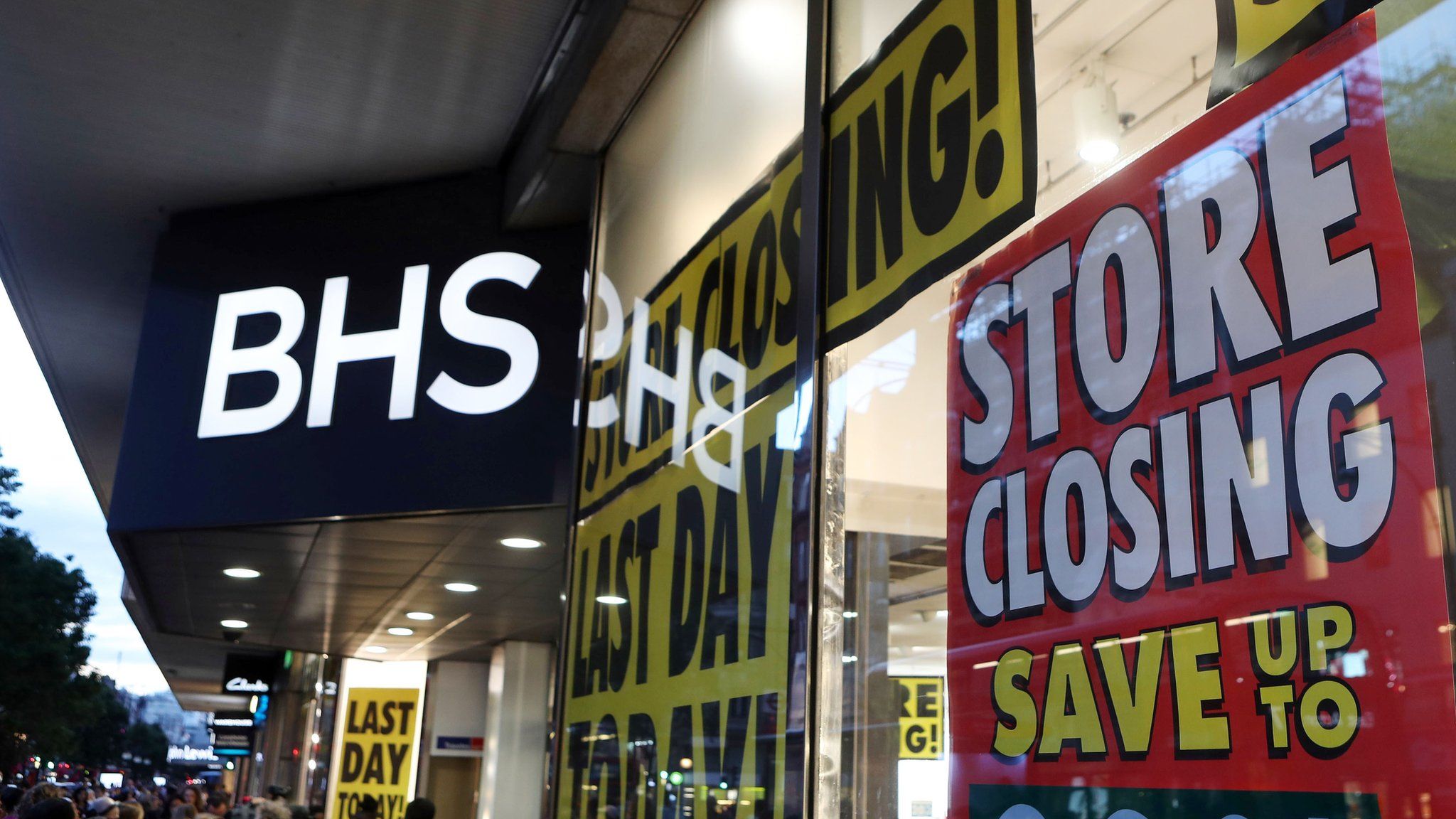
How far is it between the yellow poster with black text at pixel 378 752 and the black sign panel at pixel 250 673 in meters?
4.65

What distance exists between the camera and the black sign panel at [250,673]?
17188 millimetres

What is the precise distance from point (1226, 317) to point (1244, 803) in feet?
2.00

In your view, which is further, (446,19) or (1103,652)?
(446,19)

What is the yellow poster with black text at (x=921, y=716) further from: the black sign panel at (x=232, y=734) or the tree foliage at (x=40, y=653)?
the tree foliage at (x=40, y=653)

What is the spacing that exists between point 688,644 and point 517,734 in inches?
295

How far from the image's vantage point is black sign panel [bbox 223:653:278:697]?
17188mm

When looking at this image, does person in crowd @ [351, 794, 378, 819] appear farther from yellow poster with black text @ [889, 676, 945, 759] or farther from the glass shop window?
yellow poster with black text @ [889, 676, 945, 759]

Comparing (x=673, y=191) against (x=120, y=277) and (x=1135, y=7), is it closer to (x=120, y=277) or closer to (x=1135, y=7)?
(x=1135, y=7)

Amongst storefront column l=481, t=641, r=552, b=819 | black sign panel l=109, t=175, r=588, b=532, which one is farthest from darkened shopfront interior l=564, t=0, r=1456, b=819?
storefront column l=481, t=641, r=552, b=819

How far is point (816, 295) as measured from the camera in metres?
2.96

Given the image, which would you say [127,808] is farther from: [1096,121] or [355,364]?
[1096,121]

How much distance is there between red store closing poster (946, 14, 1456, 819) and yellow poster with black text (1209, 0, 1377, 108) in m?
0.03

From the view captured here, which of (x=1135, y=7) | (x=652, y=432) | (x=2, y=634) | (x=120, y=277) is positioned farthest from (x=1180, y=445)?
(x=2, y=634)

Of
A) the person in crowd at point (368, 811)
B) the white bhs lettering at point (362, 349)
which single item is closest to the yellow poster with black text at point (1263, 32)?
the white bhs lettering at point (362, 349)
